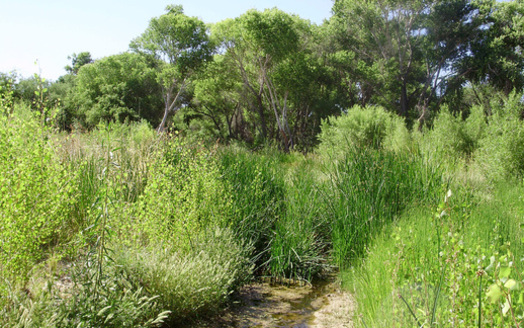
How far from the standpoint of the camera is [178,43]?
25469 millimetres

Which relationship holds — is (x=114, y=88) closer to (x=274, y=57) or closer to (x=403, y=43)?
(x=274, y=57)

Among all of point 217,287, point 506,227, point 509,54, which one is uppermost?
point 509,54

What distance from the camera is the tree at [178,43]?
2516 cm

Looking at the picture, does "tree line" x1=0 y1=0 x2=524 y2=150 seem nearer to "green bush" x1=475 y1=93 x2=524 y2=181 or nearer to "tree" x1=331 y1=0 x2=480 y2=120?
"tree" x1=331 y1=0 x2=480 y2=120

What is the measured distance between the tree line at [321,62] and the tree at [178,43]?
0.07 meters

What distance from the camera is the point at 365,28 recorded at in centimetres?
2442

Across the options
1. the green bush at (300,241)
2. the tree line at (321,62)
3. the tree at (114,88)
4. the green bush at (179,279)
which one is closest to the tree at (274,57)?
the tree line at (321,62)

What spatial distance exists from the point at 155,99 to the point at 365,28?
15754 mm

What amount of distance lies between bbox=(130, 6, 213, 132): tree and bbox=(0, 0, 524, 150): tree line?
68 millimetres

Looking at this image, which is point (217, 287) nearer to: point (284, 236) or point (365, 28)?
point (284, 236)

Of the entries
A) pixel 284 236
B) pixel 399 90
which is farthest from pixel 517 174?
pixel 399 90

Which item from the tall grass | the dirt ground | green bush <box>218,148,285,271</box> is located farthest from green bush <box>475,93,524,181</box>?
the dirt ground

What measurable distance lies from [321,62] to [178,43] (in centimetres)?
936

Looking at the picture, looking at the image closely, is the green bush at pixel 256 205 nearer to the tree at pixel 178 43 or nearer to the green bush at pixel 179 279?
the green bush at pixel 179 279
